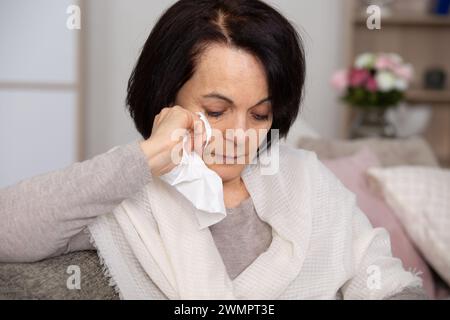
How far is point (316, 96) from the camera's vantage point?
119 inches

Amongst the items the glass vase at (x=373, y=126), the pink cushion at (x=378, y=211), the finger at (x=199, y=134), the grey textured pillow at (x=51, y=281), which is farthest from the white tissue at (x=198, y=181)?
the glass vase at (x=373, y=126)

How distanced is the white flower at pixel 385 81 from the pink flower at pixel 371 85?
0.01 meters

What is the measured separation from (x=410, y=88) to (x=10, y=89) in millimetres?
1768

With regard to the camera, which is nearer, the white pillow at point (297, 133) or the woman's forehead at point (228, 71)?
the woman's forehead at point (228, 71)

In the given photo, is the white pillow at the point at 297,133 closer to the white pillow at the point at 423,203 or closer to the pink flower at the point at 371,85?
the white pillow at the point at 423,203

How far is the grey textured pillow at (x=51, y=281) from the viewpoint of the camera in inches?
33.3

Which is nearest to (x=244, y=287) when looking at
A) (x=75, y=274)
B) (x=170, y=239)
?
(x=170, y=239)

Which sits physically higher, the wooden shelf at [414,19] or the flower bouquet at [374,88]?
the wooden shelf at [414,19]

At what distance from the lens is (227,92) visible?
83 cm

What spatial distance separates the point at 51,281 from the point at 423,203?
86 centimetres

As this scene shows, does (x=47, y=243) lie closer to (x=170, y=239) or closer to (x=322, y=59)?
(x=170, y=239)

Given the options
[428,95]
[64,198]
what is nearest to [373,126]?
[428,95]

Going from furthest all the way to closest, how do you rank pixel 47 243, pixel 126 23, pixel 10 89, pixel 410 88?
pixel 410 88, pixel 126 23, pixel 10 89, pixel 47 243

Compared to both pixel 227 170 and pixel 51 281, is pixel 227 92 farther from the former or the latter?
pixel 51 281
